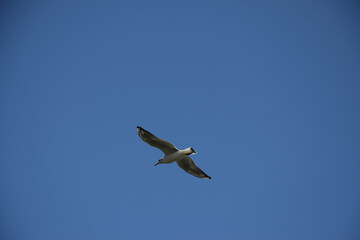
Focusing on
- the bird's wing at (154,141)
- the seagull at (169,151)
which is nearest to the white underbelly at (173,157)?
the seagull at (169,151)

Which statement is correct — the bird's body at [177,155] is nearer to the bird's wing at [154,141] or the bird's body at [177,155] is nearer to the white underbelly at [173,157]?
the white underbelly at [173,157]

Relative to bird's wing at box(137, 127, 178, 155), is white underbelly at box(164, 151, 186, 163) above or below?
below

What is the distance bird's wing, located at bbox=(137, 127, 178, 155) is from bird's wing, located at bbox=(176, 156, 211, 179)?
2.91ft

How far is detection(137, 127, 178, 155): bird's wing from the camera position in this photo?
8905mm

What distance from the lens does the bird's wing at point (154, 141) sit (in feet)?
29.2

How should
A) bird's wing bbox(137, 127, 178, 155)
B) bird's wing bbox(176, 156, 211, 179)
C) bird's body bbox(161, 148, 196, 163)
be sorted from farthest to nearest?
bird's wing bbox(176, 156, 211, 179) → bird's wing bbox(137, 127, 178, 155) → bird's body bbox(161, 148, 196, 163)

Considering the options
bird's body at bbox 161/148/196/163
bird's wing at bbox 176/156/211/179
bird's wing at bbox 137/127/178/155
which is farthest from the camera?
bird's wing at bbox 176/156/211/179

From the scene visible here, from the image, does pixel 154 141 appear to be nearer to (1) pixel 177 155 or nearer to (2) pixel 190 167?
(1) pixel 177 155

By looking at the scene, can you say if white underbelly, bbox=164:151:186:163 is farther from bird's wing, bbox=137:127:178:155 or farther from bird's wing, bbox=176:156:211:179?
bird's wing, bbox=176:156:211:179

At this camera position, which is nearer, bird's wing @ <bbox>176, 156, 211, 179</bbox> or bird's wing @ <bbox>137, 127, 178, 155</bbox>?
bird's wing @ <bbox>137, 127, 178, 155</bbox>

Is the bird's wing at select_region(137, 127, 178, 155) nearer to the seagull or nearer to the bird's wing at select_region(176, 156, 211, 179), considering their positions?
the seagull

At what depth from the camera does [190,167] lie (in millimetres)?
10008

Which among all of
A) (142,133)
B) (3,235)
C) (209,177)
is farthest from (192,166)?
(3,235)

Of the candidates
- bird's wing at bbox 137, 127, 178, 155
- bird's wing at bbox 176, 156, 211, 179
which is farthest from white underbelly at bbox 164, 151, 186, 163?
bird's wing at bbox 176, 156, 211, 179
